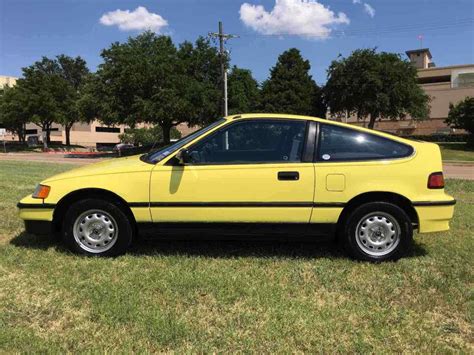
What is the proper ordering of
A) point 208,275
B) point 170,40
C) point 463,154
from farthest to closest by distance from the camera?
point 170,40 < point 463,154 < point 208,275

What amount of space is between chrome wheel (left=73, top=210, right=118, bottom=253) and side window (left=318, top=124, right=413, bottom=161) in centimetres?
240

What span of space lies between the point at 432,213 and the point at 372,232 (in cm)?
66

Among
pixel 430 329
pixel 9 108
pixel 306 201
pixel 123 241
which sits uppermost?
pixel 9 108

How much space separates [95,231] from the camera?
502 cm

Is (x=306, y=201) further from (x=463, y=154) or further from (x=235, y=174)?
(x=463, y=154)

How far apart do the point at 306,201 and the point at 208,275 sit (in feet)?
4.22

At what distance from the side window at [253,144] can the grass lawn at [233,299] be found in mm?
1104

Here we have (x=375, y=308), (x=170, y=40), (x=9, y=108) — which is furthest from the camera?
(x=9, y=108)

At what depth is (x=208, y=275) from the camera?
4484 millimetres

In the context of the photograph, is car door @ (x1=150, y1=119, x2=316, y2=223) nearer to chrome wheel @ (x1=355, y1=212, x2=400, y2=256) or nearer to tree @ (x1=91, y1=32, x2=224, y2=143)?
chrome wheel @ (x1=355, y1=212, x2=400, y2=256)

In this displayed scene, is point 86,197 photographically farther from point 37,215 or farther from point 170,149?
point 170,149

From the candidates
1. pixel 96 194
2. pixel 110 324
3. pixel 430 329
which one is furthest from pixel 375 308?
pixel 96 194

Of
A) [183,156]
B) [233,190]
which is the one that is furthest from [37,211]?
[233,190]

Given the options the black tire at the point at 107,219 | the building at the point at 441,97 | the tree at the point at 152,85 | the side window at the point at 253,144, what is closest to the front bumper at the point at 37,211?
the black tire at the point at 107,219
